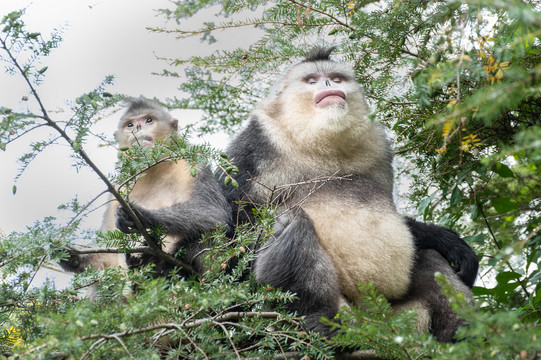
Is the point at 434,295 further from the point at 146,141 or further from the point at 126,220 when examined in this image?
the point at 146,141

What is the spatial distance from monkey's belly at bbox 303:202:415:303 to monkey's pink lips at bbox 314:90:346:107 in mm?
754

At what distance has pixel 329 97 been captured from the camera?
4.24 metres

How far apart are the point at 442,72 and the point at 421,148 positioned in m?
2.31

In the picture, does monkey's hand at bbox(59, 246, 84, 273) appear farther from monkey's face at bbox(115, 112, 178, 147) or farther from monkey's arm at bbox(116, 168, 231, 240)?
monkey's face at bbox(115, 112, 178, 147)

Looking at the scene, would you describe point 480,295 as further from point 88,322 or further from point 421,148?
point 88,322

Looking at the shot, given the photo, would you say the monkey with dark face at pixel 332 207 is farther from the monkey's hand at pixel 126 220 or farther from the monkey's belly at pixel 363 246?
the monkey's hand at pixel 126 220

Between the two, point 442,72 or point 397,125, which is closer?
point 442,72

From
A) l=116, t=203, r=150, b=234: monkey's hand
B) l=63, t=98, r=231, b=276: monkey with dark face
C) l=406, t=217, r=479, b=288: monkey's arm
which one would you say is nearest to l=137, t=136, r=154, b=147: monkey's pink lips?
l=63, t=98, r=231, b=276: monkey with dark face

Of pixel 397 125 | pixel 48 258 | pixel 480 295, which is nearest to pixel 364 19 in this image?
pixel 397 125

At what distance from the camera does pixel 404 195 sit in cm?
475

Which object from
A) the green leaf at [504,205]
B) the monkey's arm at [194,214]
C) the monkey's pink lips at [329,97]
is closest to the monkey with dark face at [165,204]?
the monkey's arm at [194,214]

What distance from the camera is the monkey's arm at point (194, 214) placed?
338 cm

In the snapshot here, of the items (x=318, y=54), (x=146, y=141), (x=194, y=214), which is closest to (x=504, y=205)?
(x=318, y=54)

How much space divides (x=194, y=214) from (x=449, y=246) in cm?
178
